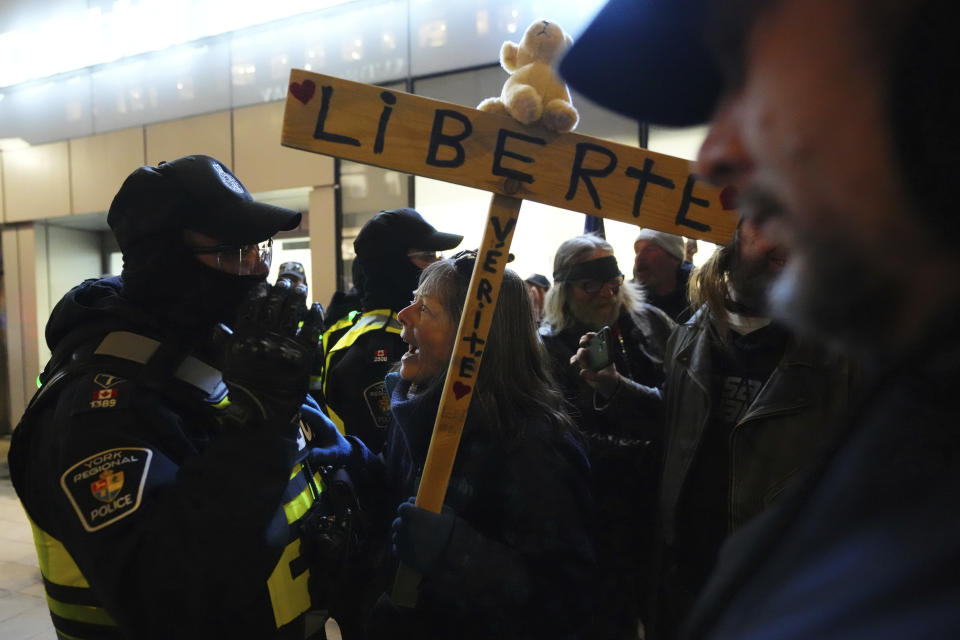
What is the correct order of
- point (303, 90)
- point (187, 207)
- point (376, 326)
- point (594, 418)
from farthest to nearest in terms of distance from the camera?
point (376, 326) → point (594, 418) → point (187, 207) → point (303, 90)

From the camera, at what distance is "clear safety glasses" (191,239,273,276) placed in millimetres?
1760

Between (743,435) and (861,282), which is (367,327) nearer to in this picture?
(743,435)

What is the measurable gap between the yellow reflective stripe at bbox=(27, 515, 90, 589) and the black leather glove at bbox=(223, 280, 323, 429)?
529 mm

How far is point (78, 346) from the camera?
5.19 ft

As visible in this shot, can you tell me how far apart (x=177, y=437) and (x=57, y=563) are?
42 centimetres

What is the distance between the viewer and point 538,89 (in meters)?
1.68

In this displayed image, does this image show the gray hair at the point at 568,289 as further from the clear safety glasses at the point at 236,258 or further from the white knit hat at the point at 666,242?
the clear safety glasses at the point at 236,258

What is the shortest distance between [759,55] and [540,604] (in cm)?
140

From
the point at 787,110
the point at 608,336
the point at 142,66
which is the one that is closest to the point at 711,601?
the point at 787,110

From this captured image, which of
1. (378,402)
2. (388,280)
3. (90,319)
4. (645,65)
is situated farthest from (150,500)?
(388,280)

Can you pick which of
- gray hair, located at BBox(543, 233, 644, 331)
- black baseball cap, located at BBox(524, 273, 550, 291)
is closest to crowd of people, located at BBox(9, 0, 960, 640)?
gray hair, located at BBox(543, 233, 644, 331)

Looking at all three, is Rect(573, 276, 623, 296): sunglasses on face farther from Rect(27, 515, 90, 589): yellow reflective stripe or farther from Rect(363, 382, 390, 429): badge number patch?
Rect(27, 515, 90, 589): yellow reflective stripe

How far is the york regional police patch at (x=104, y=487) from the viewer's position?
1329 millimetres

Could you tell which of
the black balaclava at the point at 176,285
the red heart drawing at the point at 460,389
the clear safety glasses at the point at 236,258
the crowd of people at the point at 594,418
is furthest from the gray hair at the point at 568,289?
the black balaclava at the point at 176,285
